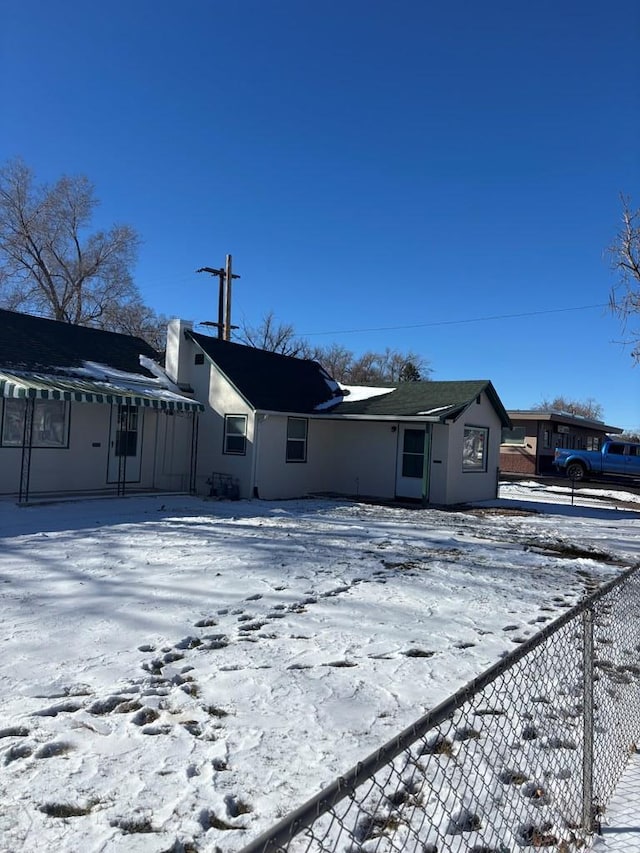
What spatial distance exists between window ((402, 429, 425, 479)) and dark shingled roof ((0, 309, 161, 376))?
7.55m

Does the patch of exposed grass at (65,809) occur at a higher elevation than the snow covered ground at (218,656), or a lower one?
lower

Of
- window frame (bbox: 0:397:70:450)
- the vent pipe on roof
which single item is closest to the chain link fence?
window frame (bbox: 0:397:70:450)

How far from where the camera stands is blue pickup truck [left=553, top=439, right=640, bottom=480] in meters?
28.8

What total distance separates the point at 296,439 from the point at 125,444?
4.61 metres

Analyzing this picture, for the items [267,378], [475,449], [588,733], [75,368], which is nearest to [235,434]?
[267,378]

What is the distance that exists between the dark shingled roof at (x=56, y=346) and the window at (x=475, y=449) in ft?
30.3

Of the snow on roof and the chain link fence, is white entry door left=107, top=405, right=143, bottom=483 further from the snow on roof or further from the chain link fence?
the chain link fence

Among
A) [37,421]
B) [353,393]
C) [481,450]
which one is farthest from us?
[353,393]

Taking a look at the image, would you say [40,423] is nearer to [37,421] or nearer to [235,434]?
[37,421]

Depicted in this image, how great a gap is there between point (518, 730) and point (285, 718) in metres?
1.46

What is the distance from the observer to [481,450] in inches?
766

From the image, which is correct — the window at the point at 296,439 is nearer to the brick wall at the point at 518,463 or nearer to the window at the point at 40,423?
the window at the point at 40,423

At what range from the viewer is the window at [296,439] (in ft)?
59.1

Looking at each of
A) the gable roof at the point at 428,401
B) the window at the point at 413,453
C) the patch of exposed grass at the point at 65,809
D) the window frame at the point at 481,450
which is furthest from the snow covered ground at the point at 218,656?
the window frame at the point at 481,450
